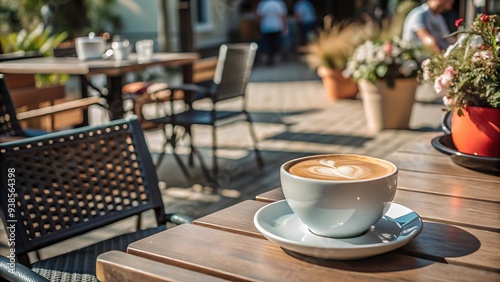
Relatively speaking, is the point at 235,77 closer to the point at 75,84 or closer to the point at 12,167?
the point at 12,167

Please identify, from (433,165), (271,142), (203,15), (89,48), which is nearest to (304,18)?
(203,15)

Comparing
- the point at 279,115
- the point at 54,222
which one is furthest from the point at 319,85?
the point at 54,222

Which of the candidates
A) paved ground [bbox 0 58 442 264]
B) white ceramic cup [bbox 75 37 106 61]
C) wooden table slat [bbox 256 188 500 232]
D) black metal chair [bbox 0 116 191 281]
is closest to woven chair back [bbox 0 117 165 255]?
black metal chair [bbox 0 116 191 281]

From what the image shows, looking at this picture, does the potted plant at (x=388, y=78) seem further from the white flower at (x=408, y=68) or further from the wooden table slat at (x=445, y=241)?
the wooden table slat at (x=445, y=241)

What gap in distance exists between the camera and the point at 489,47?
61.9 inches

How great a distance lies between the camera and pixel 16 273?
4.86 ft

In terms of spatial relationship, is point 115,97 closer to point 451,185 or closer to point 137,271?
point 451,185

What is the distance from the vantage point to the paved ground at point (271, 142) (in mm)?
4227

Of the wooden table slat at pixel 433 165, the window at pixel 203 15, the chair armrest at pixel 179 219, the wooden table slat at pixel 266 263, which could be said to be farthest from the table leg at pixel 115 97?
the window at pixel 203 15

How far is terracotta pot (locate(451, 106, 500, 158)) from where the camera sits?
1.61m

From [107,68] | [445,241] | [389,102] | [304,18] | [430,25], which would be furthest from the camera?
[304,18]

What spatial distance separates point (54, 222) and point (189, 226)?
753 mm

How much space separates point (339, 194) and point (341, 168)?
3.5 inches

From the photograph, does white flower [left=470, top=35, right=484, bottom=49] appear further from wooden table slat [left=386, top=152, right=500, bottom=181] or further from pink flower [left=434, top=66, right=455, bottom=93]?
wooden table slat [left=386, top=152, right=500, bottom=181]
